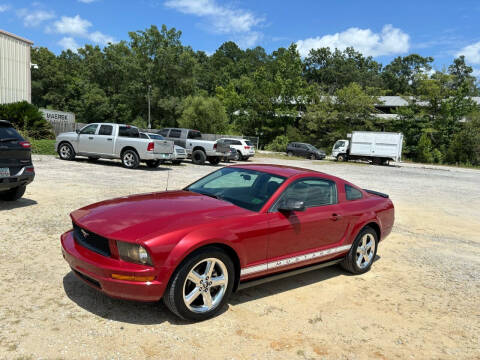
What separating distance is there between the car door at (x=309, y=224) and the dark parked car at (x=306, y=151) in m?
34.0

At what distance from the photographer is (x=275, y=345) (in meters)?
3.36

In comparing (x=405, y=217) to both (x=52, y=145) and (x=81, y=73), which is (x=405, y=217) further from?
(x=81, y=73)

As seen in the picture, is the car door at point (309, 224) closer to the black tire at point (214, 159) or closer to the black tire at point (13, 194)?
the black tire at point (13, 194)

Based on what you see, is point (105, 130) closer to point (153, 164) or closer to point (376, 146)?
point (153, 164)

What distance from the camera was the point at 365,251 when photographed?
5363 mm

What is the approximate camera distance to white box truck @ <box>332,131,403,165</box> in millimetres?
33969

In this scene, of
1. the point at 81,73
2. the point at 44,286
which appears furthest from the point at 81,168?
the point at 81,73

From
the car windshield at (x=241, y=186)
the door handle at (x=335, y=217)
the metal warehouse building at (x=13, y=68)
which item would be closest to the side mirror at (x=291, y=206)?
the car windshield at (x=241, y=186)

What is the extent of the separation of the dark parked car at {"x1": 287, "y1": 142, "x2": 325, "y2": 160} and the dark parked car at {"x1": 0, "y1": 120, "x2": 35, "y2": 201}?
109ft

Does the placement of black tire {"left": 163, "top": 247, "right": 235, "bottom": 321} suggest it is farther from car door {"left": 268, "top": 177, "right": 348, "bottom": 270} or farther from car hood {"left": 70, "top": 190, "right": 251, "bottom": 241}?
car door {"left": 268, "top": 177, "right": 348, "bottom": 270}

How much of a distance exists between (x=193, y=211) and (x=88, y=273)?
1133mm

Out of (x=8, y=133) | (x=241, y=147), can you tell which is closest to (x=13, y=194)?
(x=8, y=133)

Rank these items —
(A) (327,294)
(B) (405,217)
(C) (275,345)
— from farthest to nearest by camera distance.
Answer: (B) (405,217)
(A) (327,294)
(C) (275,345)

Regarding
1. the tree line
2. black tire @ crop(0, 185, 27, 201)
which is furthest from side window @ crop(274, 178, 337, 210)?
the tree line
